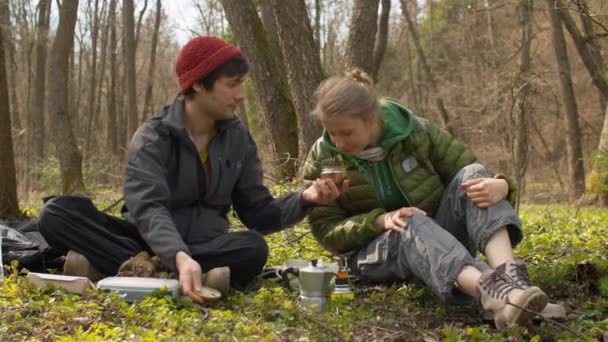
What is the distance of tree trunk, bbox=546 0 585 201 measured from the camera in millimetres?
14172

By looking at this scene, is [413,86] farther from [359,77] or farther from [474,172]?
[474,172]

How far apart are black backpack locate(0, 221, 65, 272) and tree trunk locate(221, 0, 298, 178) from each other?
4.51 metres

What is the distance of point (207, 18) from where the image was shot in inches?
985

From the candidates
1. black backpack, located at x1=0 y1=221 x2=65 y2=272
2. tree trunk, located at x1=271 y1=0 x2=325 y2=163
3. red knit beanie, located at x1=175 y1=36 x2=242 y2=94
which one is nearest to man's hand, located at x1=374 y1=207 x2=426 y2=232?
red knit beanie, located at x1=175 y1=36 x2=242 y2=94

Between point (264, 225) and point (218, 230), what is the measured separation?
28 centimetres

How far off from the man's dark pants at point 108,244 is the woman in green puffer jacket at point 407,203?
400 mm

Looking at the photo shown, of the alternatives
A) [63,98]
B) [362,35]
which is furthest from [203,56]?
[63,98]

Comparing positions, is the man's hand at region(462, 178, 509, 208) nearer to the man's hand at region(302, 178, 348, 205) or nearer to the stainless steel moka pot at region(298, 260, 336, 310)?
the man's hand at region(302, 178, 348, 205)

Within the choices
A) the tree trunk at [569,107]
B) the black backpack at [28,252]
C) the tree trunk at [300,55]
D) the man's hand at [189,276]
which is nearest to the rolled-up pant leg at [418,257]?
the man's hand at [189,276]

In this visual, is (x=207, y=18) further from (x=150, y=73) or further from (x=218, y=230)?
(x=218, y=230)

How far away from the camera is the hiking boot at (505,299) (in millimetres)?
2701

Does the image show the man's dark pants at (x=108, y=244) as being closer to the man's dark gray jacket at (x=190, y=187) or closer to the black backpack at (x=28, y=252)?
the man's dark gray jacket at (x=190, y=187)

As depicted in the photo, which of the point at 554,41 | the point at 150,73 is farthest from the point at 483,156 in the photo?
the point at 150,73

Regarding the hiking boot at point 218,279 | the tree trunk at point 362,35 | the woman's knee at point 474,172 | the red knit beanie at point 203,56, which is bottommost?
the hiking boot at point 218,279
